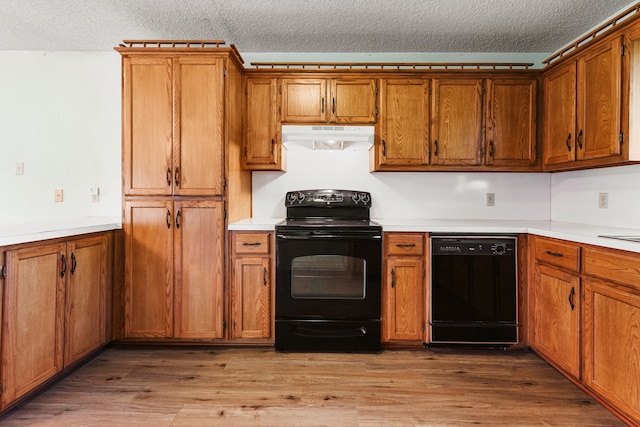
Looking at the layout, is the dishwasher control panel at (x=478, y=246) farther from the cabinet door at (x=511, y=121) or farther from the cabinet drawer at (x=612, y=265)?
the cabinet door at (x=511, y=121)

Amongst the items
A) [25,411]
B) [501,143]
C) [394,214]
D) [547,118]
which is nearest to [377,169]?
[394,214]

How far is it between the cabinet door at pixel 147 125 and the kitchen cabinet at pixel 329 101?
897 millimetres

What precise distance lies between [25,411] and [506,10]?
12.4ft

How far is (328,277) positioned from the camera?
2.55 metres

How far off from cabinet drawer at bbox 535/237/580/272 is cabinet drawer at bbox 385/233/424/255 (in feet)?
2.51

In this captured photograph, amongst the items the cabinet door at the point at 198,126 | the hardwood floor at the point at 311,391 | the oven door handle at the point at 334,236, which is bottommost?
the hardwood floor at the point at 311,391

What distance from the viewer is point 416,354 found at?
252 centimetres

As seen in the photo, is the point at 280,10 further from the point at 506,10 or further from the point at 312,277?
the point at 312,277

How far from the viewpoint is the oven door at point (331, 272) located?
8.32 ft

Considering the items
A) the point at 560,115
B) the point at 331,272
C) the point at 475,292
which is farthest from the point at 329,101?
the point at 475,292

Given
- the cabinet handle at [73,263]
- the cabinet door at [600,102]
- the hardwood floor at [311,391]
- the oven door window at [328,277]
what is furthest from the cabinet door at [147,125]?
the cabinet door at [600,102]

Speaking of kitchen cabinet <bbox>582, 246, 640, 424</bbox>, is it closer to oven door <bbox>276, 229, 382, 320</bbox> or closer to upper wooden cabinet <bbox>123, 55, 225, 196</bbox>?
oven door <bbox>276, 229, 382, 320</bbox>

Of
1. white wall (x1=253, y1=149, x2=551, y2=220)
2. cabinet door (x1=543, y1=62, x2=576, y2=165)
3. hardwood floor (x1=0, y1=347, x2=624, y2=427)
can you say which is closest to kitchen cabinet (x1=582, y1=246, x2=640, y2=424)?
hardwood floor (x1=0, y1=347, x2=624, y2=427)

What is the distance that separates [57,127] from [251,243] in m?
2.09
